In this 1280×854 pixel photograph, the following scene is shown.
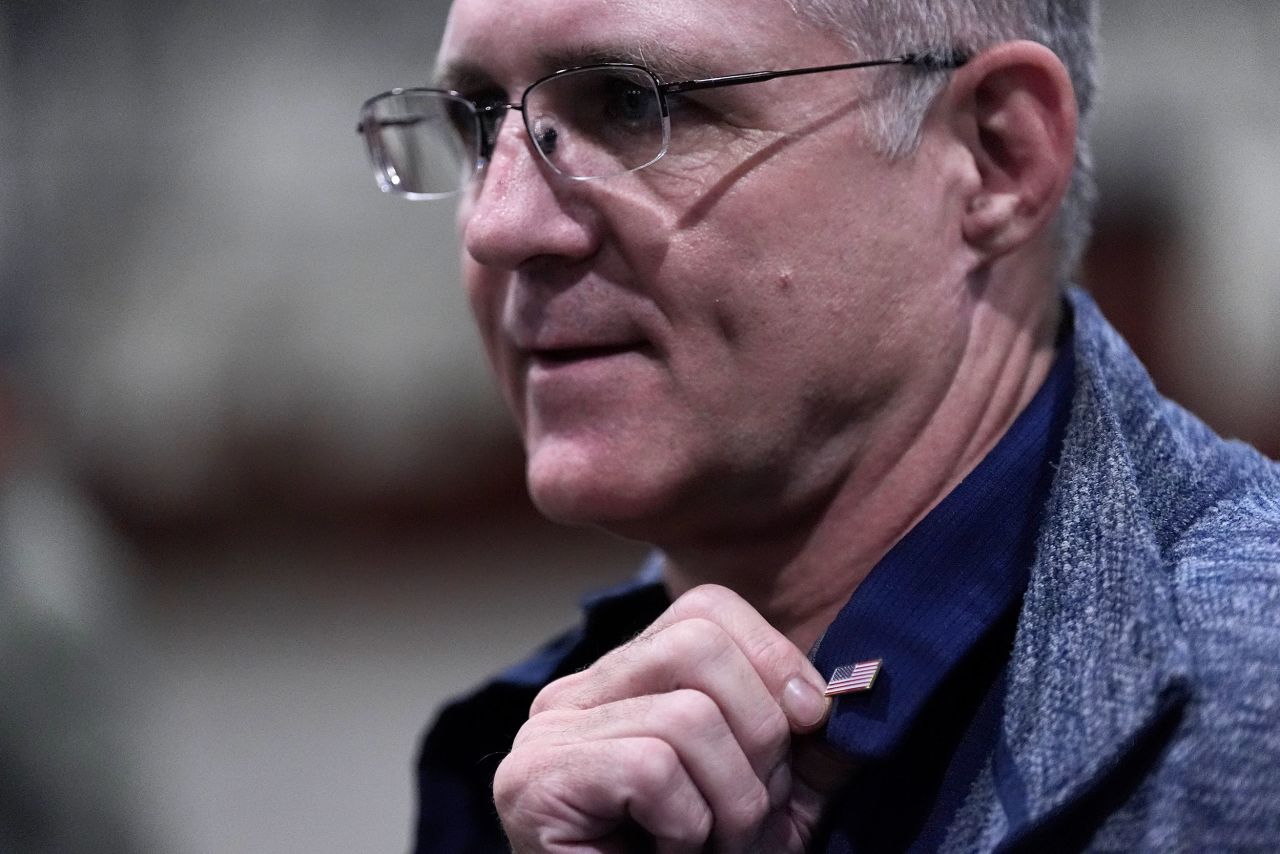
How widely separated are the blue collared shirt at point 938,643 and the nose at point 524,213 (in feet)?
1.25

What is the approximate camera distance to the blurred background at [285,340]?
4238mm

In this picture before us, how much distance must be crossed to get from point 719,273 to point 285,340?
3.66 meters

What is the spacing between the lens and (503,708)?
1.61 m

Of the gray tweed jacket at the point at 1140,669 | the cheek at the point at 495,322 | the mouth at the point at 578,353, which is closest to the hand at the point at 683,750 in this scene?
the gray tweed jacket at the point at 1140,669

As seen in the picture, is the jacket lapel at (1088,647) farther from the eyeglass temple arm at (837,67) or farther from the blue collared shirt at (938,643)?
the eyeglass temple arm at (837,67)

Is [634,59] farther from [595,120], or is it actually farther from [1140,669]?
[1140,669]

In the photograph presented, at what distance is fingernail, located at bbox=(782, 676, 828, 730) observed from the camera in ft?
3.51

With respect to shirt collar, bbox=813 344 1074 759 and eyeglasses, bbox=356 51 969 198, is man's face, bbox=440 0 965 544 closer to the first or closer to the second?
eyeglasses, bbox=356 51 969 198

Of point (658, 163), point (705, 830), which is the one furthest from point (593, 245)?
point (705, 830)

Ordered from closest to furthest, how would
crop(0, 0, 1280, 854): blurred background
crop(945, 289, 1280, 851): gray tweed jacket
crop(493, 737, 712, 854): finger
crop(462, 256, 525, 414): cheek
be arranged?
crop(945, 289, 1280, 851): gray tweed jacket → crop(493, 737, 712, 854): finger → crop(462, 256, 525, 414): cheek → crop(0, 0, 1280, 854): blurred background

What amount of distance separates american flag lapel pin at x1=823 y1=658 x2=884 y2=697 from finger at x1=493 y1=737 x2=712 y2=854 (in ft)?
0.43

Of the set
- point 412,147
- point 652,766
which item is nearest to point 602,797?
point 652,766

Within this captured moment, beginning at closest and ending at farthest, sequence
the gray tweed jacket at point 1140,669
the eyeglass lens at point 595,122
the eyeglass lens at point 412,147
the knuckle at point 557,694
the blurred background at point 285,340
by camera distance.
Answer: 1. the gray tweed jacket at point 1140,669
2. the knuckle at point 557,694
3. the eyeglass lens at point 595,122
4. the eyeglass lens at point 412,147
5. the blurred background at point 285,340

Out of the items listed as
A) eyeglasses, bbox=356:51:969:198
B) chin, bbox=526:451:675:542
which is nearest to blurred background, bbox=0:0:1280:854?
chin, bbox=526:451:675:542
